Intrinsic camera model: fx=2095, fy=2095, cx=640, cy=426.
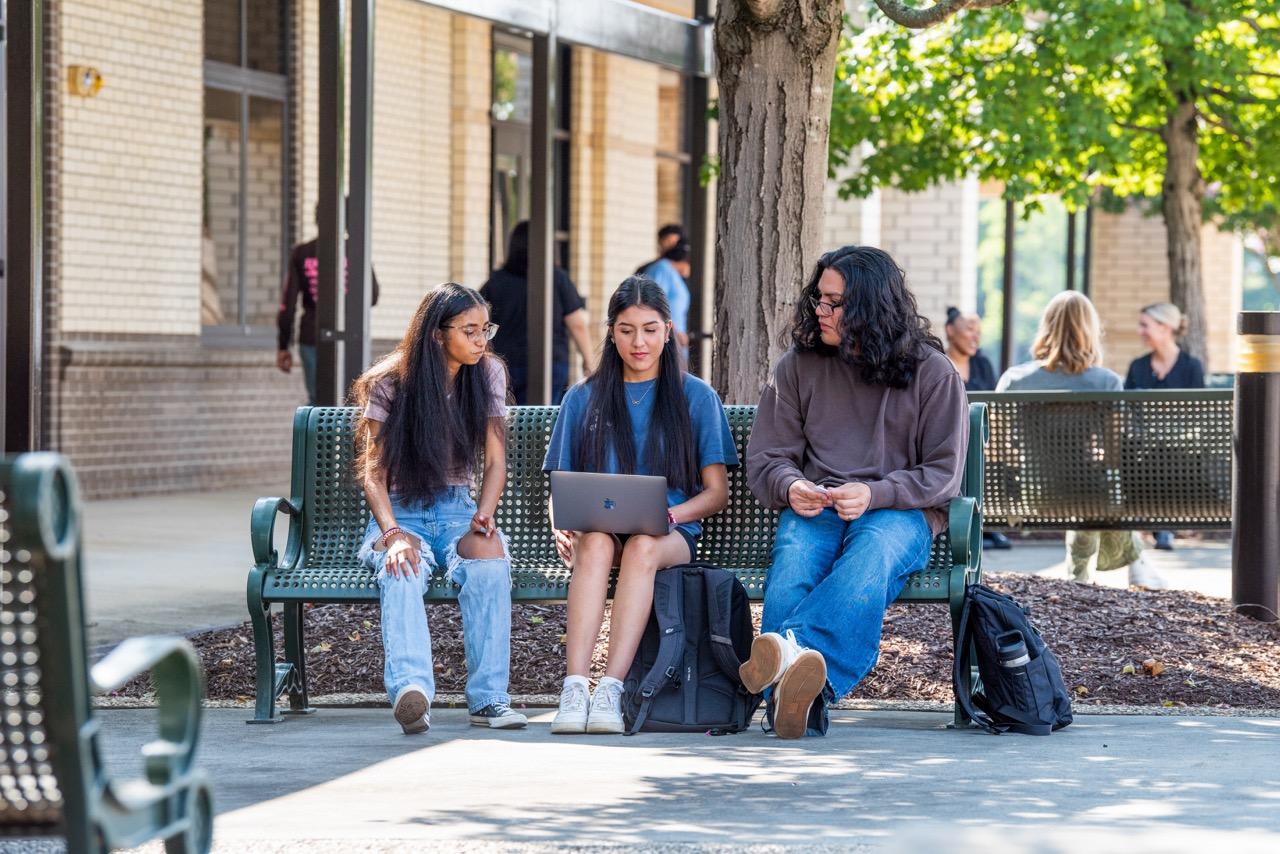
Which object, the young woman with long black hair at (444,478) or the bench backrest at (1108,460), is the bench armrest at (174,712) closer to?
the young woman with long black hair at (444,478)

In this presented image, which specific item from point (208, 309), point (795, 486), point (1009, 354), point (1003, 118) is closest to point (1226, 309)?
point (1009, 354)

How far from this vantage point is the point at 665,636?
19.8 feet

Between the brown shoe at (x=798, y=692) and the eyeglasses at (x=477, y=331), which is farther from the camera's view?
the eyeglasses at (x=477, y=331)

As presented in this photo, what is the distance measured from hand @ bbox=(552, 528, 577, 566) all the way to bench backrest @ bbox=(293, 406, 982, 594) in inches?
9.5

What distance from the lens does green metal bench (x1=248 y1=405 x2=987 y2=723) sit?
244 inches

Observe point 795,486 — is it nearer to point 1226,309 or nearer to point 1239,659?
point 1239,659

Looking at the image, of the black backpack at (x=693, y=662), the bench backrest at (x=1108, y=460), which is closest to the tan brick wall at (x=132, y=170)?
the bench backrest at (x=1108, y=460)

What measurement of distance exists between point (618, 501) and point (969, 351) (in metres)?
7.11

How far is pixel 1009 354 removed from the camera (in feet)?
76.1

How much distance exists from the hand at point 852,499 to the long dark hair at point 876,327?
340 mm

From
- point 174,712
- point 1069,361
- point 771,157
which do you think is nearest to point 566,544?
point 771,157

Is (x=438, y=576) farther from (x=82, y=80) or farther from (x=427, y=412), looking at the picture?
(x=82, y=80)

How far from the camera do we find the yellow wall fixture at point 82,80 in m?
13.4

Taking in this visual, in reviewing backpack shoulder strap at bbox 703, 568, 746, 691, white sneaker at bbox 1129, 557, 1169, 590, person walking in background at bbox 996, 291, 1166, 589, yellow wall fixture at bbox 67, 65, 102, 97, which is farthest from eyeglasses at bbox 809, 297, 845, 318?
yellow wall fixture at bbox 67, 65, 102, 97
